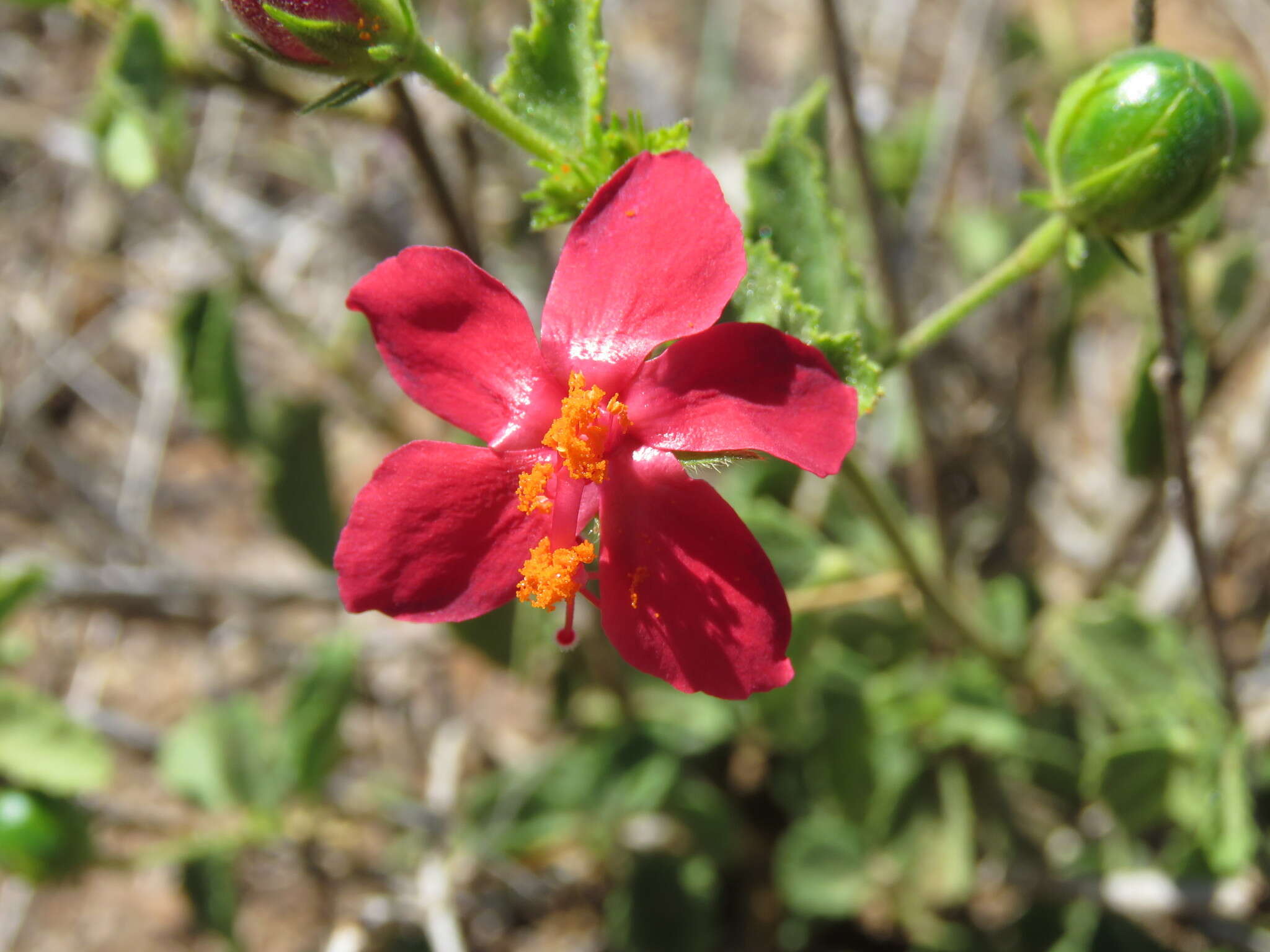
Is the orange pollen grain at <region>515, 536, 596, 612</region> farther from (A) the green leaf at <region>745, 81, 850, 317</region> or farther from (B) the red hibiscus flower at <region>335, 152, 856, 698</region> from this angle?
(A) the green leaf at <region>745, 81, 850, 317</region>

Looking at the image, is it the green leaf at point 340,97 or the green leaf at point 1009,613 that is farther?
the green leaf at point 1009,613

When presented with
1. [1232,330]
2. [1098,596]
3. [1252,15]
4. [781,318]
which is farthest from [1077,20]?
[781,318]

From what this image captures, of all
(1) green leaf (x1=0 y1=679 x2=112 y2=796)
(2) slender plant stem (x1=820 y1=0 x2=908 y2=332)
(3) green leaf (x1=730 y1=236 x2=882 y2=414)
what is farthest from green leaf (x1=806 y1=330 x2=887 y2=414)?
(1) green leaf (x1=0 y1=679 x2=112 y2=796)

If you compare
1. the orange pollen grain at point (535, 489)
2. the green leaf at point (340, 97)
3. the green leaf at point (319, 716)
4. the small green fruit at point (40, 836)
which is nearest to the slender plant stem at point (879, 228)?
the green leaf at point (340, 97)

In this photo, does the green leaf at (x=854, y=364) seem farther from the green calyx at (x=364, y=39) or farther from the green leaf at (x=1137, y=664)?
the green leaf at (x=1137, y=664)

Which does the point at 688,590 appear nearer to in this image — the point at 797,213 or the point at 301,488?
the point at 797,213

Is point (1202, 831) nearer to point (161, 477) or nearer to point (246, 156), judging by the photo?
point (161, 477)
